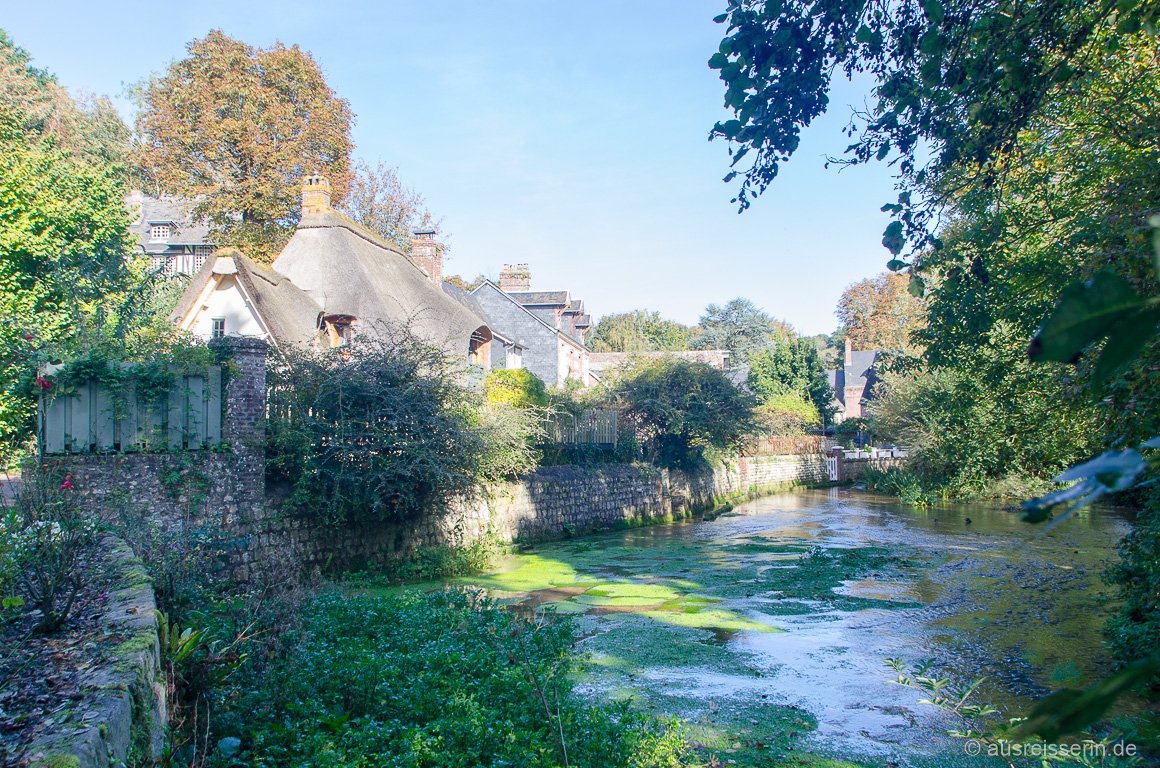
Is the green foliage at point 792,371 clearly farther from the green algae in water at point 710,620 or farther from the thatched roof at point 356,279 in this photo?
the green algae in water at point 710,620

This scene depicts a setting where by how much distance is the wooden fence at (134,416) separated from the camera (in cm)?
833

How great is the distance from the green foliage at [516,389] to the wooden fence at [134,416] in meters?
7.66

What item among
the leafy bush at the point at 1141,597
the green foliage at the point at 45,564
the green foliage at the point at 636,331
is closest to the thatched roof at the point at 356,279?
the green foliage at the point at 45,564

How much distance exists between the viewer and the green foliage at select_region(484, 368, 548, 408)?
16703 mm

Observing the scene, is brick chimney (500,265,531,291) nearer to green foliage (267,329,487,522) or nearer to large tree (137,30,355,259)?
large tree (137,30,355,259)

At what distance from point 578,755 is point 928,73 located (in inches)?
186

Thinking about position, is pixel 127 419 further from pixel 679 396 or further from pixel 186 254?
pixel 186 254

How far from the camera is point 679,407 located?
23.2 metres

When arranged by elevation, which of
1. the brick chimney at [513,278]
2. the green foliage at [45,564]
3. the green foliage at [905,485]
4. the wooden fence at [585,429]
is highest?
the brick chimney at [513,278]

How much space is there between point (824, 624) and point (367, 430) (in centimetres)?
669

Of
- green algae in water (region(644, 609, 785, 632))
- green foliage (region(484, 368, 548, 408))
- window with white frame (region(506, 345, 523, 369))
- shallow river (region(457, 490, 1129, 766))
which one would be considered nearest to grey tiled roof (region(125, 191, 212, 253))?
window with white frame (region(506, 345, 523, 369))

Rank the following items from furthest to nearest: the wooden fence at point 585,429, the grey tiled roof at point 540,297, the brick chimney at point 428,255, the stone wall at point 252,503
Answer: the grey tiled roof at point 540,297 < the brick chimney at point 428,255 < the wooden fence at point 585,429 < the stone wall at point 252,503

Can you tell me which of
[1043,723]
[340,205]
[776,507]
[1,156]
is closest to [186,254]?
[340,205]

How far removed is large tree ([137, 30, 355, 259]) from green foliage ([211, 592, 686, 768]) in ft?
76.4
